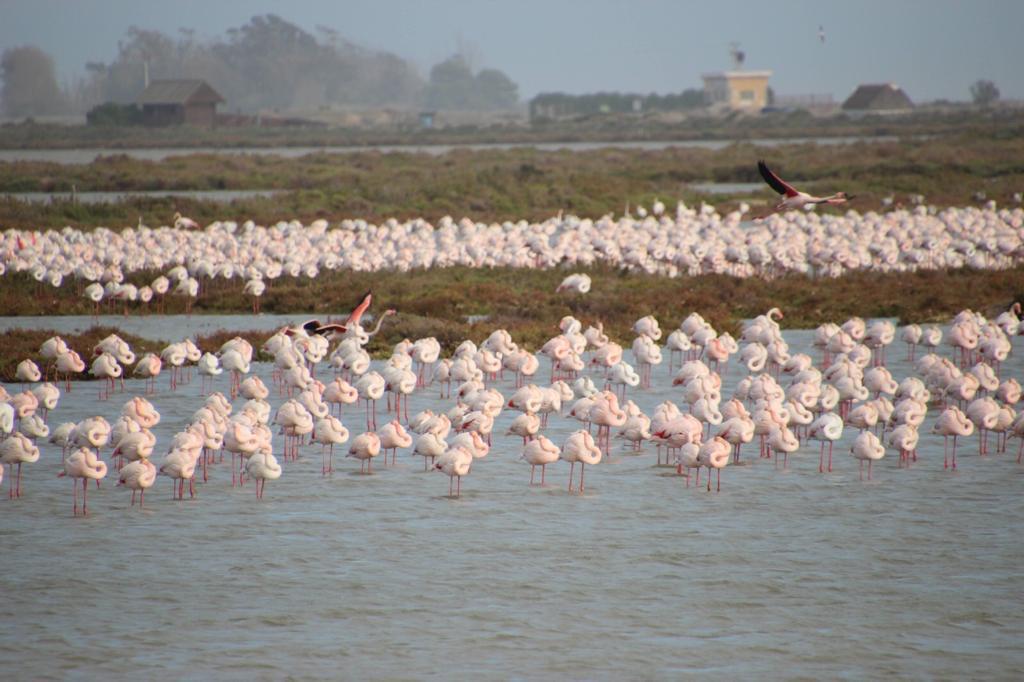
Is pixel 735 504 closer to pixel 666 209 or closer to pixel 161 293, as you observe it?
pixel 161 293

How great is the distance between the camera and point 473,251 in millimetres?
26828

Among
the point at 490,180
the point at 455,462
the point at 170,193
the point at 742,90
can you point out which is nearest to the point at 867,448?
the point at 455,462

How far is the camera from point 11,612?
9742 millimetres

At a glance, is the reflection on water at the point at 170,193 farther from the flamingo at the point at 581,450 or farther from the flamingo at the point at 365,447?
the flamingo at the point at 581,450

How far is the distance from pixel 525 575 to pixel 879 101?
137125 millimetres

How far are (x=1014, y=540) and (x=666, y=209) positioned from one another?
29.4 metres

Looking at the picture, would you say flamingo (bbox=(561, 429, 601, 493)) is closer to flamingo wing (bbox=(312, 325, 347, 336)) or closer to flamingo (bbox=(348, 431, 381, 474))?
flamingo (bbox=(348, 431, 381, 474))

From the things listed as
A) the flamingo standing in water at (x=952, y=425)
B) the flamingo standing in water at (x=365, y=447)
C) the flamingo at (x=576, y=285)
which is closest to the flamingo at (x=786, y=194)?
the flamingo standing in water at (x=952, y=425)

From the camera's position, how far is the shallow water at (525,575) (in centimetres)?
900

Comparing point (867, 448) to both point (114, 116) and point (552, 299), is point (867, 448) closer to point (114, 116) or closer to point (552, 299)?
point (552, 299)

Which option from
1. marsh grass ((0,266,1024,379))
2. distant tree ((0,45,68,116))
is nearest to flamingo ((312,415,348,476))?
marsh grass ((0,266,1024,379))

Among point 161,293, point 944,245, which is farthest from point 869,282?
point 161,293

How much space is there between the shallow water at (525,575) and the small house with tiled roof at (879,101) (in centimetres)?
13180

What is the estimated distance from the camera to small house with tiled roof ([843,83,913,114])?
460 feet
